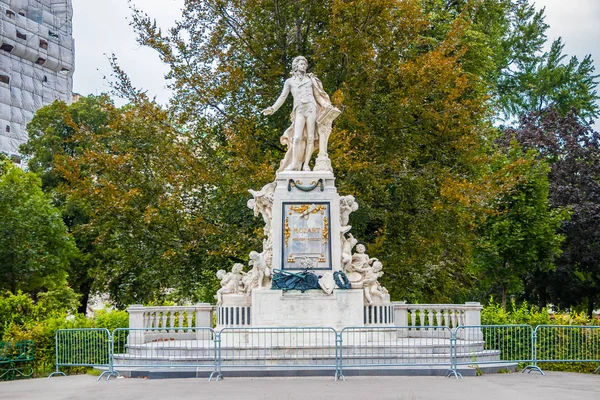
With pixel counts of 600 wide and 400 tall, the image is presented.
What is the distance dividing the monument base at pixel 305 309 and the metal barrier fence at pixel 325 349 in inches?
14.3

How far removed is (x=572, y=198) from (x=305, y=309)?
22.4 m

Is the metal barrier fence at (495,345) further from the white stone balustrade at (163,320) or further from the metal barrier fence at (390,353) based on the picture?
the white stone balustrade at (163,320)

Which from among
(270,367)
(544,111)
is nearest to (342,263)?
(270,367)

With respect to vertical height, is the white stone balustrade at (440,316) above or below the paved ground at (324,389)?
above

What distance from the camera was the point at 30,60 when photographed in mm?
54500

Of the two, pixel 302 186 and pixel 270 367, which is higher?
pixel 302 186

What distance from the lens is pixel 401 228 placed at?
94.4ft

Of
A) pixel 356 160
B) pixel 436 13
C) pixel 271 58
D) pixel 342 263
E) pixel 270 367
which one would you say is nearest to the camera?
pixel 270 367

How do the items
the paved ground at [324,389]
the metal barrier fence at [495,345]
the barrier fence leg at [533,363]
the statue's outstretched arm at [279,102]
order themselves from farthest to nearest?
1. the statue's outstretched arm at [279,102]
2. the metal barrier fence at [495,345]
3. the barrier fence leg at [533,363]
4. the paved ground at [324,389]

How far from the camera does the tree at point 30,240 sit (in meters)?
34.5

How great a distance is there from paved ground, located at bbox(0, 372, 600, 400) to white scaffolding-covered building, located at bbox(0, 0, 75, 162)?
38.1m

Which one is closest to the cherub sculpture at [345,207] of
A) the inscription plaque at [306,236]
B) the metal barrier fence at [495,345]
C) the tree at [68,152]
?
the inscription plaque at [306,236]

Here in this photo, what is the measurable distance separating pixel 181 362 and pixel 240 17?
16377 millimetres

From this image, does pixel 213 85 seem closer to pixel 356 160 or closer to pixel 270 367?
pixel 356 160
